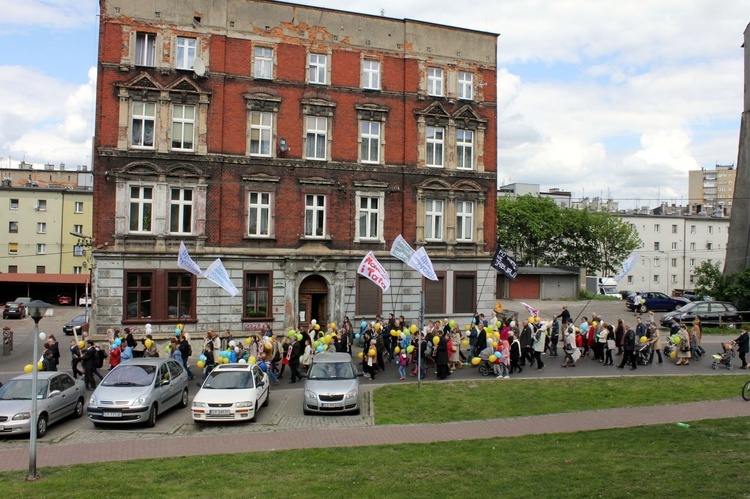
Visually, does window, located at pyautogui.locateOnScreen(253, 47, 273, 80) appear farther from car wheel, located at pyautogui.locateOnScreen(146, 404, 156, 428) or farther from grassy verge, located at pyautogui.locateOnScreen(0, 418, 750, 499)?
grassy verge, located at pyautogui.locateOnScreen(0, 418, 750, 499)

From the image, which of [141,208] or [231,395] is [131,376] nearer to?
[231,395]

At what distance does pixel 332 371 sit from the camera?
20844mm

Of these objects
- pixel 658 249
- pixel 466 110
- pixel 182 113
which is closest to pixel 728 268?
pixel 466 110

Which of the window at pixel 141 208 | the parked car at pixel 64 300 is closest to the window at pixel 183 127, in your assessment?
the window at pixel 141 208

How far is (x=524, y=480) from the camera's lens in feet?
40.9

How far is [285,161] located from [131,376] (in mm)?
16029

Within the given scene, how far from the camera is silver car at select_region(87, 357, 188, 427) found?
18.0 metres

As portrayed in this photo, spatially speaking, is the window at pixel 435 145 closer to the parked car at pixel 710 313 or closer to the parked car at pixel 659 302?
the parked car at pixel 710 313

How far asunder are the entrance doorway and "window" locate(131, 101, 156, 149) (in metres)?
9.94

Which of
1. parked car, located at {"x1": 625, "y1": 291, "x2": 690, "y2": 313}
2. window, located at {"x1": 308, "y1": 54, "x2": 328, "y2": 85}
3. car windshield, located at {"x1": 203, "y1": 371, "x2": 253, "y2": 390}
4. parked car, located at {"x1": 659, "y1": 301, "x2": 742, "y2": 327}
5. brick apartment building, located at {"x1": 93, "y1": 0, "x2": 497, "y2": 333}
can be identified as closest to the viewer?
car windshield, located at {"x1": 203, "y1": 371, "x2": 253, "y2": 390}

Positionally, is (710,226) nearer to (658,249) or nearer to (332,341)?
(658,249)

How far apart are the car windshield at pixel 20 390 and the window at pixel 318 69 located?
67.1 feet

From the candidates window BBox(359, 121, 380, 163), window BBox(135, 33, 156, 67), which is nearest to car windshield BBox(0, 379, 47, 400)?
window BBox(135, 33, 156, 67)

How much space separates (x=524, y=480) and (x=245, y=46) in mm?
26084
